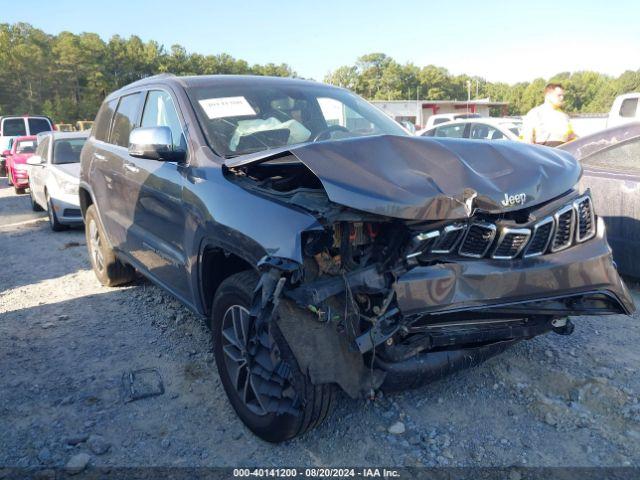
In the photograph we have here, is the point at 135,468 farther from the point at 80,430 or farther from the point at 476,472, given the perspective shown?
the point at 476,472

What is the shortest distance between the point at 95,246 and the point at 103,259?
31 cm

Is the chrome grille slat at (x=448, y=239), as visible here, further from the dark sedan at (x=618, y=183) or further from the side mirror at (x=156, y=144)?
the dark sedan at (x=618, y=183)

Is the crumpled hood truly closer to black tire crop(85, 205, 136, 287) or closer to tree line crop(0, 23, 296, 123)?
black tire crop(85, 205, 136, 287)

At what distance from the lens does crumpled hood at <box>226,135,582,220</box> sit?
226 cm

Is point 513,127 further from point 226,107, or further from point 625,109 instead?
point 226,107

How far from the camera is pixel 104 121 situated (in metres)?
5.25

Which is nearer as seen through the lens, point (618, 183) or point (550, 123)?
point (618, 183)

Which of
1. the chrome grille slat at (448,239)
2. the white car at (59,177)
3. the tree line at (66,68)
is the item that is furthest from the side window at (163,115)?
the tree line at (66,68)

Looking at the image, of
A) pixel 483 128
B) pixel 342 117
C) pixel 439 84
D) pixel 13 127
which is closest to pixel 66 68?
pixel 13 127

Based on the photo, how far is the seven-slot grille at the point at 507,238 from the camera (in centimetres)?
237

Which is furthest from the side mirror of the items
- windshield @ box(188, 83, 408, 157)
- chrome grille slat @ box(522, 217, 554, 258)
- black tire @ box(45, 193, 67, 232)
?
black tire @ box(45, 193, 67, 232)

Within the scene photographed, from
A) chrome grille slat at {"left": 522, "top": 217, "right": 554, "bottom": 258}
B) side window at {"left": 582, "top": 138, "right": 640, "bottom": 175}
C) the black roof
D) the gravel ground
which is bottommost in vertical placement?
the gravel ground

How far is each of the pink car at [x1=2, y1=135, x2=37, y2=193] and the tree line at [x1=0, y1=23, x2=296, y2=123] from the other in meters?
38.7

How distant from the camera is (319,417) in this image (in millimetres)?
2535
